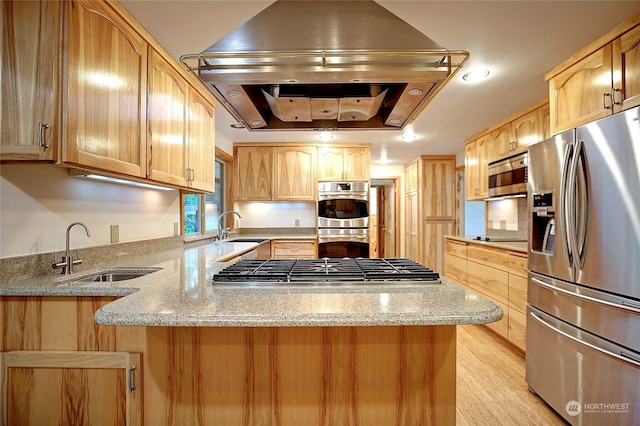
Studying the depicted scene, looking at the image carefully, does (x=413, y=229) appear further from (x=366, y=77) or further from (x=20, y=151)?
(x=20, y=151)

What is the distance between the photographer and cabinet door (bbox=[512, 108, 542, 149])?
281 centimetres

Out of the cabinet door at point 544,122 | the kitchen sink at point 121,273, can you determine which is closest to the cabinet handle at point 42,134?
the kitchen sink at point 121,273

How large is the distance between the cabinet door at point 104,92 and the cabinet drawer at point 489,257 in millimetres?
2929

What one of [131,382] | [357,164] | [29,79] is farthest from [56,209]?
[357,164]

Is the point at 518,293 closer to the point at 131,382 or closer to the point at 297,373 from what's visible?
the point at 297,373

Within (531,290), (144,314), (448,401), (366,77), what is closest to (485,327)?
(531,290)

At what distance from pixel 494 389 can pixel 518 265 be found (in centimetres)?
99

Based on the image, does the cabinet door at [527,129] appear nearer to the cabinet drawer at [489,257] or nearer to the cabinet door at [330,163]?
the cabinet drawer at [489,257]

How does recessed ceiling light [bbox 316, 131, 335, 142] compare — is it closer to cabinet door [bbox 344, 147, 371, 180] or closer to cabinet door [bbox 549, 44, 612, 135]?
cabinet door [bbox 344, 147, 371, 180]

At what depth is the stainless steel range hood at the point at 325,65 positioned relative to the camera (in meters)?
1.11

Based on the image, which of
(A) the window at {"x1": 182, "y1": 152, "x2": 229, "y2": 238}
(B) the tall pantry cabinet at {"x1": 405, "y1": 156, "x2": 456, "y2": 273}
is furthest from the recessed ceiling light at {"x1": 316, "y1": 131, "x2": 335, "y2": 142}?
(B) the tall pantry cabinet at {"x1": 405, "y1": 156, "x2": 456, "y2": 273}

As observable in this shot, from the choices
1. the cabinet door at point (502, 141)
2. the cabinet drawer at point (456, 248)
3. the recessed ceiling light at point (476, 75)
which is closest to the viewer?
the recessed ceiling light at point (476, 75)

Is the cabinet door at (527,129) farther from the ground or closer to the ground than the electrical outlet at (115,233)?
farther from the ground

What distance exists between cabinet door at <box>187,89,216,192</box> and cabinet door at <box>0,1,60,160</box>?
42.9 inches
